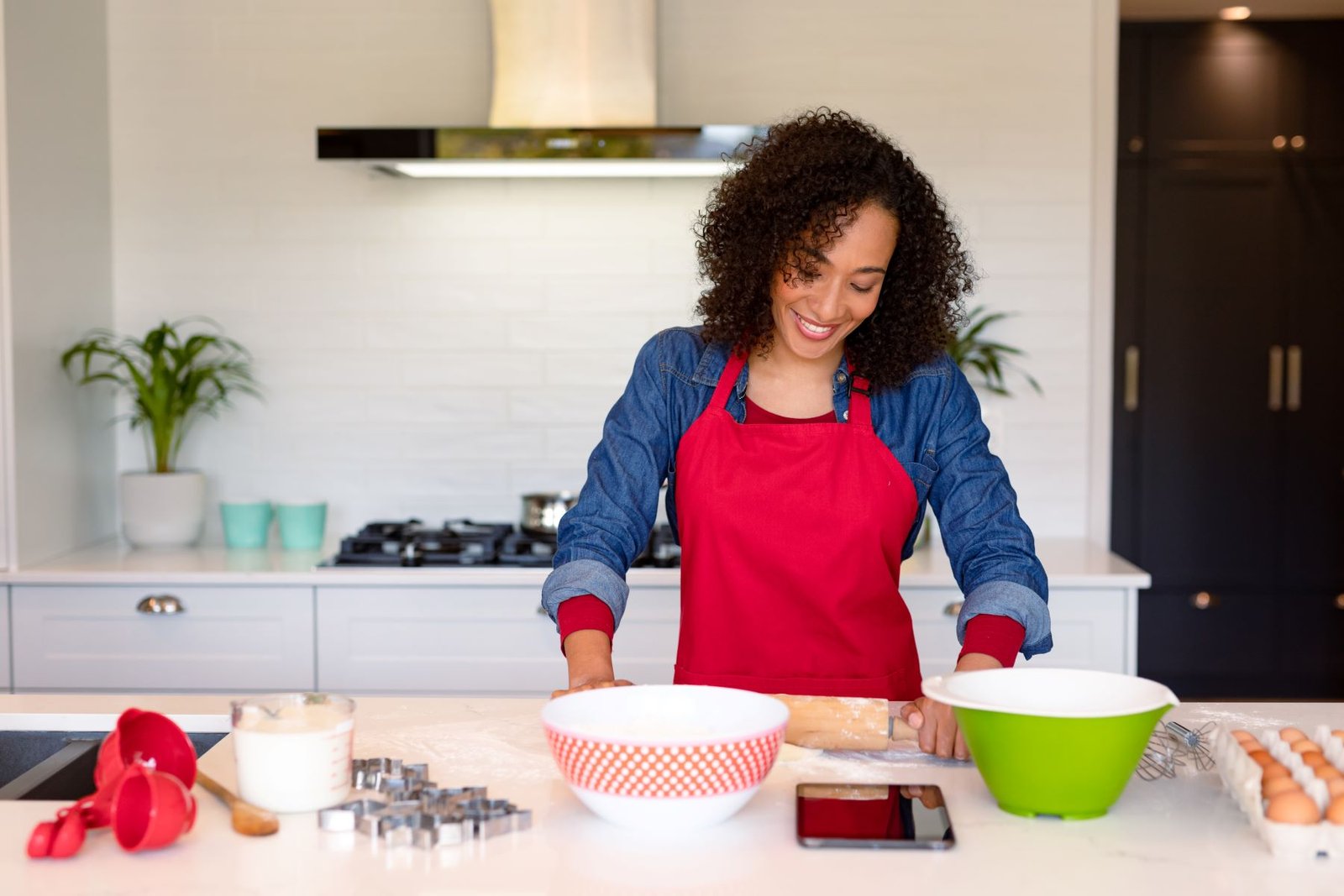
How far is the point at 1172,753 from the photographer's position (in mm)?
1438

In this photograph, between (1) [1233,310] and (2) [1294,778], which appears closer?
(2) [1294,778]

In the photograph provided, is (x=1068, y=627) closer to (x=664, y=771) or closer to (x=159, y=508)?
(x=664, y=771)

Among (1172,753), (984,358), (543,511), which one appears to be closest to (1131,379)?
(984,358)

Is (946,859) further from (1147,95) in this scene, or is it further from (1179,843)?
(1147,95)

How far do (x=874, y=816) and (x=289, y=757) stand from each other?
21.5 inches

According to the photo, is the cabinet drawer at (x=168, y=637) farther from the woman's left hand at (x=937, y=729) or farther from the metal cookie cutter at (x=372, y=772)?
the woman's left hand at (x=937, y=729)

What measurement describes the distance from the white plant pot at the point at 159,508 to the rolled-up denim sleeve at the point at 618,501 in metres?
1.82

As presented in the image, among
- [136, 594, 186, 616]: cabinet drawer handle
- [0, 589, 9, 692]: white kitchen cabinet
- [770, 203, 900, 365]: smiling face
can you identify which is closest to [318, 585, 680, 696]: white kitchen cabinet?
[136, 594, 186, 616]: cabinet drawer handle

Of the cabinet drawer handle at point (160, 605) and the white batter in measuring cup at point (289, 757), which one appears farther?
the cabinet drawer handle at point (160, 605)

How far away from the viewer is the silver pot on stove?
11.2 feet

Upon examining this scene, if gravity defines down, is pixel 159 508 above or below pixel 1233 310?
below

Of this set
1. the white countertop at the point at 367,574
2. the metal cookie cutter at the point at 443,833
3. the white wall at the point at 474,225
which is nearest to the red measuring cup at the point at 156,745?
the metal cookie cutter at the point at 443,833

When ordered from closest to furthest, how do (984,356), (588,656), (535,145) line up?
1. (588,656)
2. (535,145)
3. (984,356)

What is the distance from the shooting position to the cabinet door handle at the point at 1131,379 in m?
4.89
